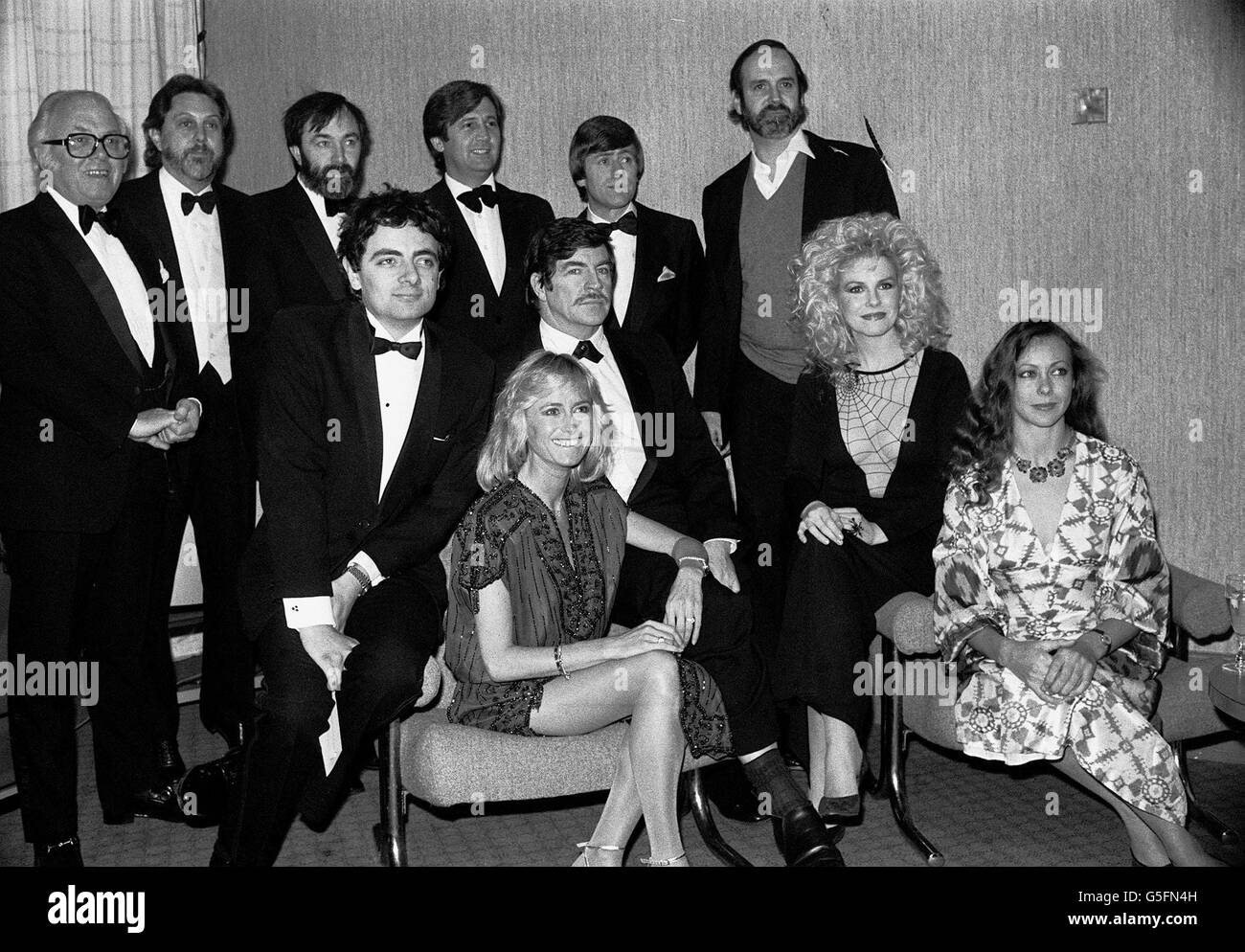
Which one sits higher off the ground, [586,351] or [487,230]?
[487,230]

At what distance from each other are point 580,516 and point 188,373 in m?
1.36

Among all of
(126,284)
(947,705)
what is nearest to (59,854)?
(126,284)

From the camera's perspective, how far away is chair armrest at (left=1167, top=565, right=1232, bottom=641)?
3316mm

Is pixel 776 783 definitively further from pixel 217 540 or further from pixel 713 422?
pixel 217 540

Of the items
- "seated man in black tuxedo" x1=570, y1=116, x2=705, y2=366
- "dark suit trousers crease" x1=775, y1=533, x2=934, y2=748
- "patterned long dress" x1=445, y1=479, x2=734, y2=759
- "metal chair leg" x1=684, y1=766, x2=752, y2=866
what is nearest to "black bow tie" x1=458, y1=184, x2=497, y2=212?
"seated man in black tuxedo" x1=570, y1=116, x2=705, y2=366

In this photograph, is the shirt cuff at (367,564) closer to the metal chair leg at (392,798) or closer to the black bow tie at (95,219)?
the metal chair leg at (392,798)

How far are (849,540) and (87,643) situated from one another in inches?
80.1

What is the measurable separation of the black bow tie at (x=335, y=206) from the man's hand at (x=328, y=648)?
4.96 ft

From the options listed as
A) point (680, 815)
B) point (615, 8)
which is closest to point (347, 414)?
point (680, 815)

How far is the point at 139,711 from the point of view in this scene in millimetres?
3557

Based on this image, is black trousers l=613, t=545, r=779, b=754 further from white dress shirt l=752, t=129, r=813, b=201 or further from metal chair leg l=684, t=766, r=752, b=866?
white dress shirt l=752, t=129, r=813, b=201

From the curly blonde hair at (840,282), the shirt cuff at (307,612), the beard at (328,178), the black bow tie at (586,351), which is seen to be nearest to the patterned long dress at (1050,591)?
the curly blonde hair at (840,282)

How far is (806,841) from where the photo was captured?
294cm
